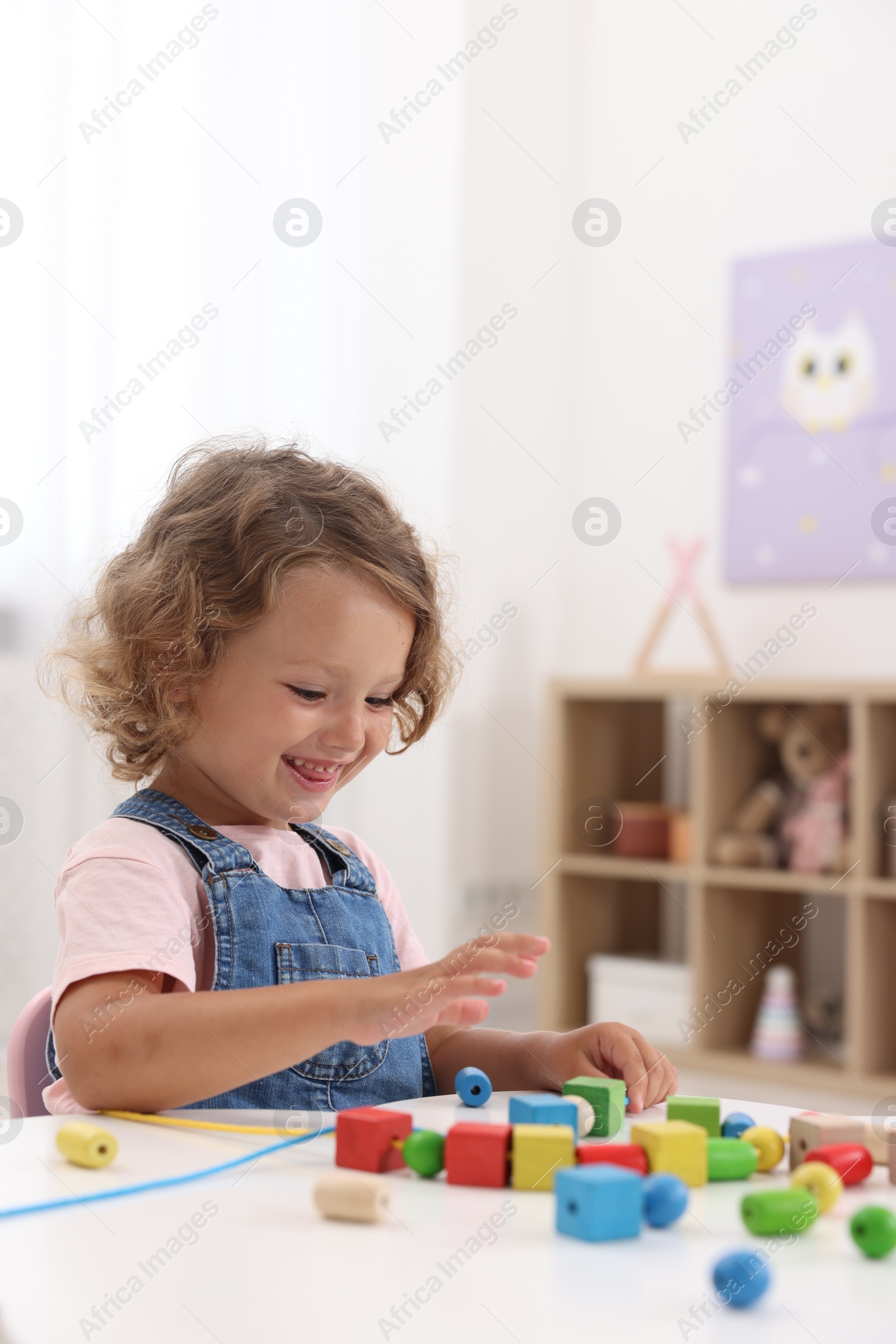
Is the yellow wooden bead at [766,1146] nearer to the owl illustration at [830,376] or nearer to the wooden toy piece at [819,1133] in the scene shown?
the wooden toy piece at [819,1133]

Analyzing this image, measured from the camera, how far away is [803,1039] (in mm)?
2875

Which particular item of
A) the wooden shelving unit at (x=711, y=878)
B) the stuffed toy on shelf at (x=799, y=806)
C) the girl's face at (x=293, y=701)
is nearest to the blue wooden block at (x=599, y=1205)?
the girl's face at (x=293, y=701)

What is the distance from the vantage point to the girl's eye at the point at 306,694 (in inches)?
38.0

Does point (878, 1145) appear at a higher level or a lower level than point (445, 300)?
lower

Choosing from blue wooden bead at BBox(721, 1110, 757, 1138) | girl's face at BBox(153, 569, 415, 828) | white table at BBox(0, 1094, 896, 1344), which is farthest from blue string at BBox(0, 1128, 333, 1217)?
girl's face at BBox(153, 569, 415, 828)

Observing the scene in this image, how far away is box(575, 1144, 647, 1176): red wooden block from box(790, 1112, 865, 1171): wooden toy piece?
0.09 m

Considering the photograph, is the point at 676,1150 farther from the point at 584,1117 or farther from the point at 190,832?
the point at 190,832

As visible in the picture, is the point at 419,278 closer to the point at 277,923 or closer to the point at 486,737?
the point at 486,737

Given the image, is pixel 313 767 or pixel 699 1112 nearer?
pixel 699 1112

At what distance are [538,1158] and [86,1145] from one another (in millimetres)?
212

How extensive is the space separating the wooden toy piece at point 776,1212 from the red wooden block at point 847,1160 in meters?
0.08

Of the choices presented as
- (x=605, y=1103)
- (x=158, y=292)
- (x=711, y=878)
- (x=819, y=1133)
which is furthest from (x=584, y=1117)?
(x=711, y=878)

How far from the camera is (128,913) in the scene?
84 centimetres

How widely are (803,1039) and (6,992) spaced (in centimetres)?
164
